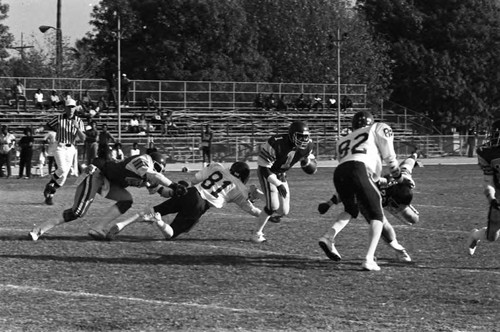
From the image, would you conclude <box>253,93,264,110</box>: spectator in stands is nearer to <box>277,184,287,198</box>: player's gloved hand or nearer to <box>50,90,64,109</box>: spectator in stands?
<box>50,90,64,109</box>: spectator in stands

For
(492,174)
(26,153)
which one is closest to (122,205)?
(492,174)

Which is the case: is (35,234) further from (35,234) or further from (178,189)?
(178,189)

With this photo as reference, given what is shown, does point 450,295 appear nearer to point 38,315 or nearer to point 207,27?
point 38,315

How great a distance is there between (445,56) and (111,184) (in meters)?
57.9

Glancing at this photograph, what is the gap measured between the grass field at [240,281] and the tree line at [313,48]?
4608 centimetres

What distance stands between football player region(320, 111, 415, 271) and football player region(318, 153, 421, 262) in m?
0.04

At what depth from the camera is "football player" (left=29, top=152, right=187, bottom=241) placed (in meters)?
12.2

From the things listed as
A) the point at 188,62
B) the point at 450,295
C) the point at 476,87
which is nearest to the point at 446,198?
the point at 450,295

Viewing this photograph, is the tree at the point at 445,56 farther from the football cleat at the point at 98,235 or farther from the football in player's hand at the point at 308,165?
the football cleat at the point at 98,235

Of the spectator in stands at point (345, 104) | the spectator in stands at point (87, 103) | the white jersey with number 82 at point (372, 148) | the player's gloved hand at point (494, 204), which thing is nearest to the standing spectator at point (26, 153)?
the spectator in stands at point (87, 103)

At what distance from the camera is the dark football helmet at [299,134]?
1249 centimetres

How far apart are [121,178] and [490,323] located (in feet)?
19.0

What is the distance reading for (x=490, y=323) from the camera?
7859 mm

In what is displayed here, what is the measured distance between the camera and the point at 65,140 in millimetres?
18938
